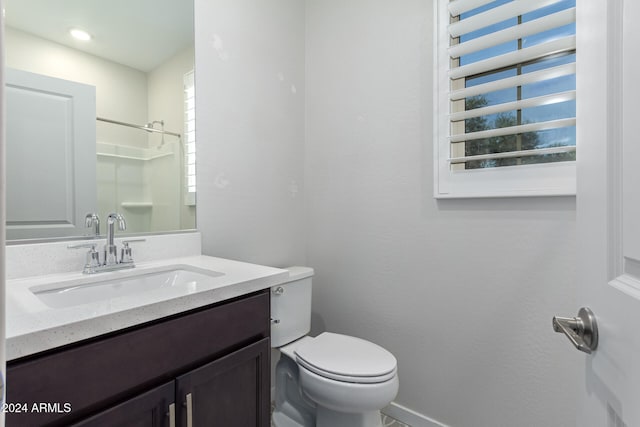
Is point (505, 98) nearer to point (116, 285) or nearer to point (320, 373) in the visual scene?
point (320, 373)

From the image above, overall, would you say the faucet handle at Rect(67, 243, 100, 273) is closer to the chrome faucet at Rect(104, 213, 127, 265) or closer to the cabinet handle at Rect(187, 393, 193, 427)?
the chrome faucet at Rect(104, 213, 127, 265)

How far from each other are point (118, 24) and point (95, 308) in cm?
113

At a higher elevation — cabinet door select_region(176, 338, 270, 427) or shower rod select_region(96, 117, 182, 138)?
shower rod select_region(96, 117, 182, 138)

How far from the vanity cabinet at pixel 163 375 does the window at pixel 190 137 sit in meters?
0.68

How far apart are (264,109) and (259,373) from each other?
4.26 ft

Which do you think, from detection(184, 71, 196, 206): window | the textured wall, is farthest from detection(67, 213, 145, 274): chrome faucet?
the textured wall

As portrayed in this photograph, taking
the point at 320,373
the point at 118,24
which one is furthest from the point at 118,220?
the point at 320,373

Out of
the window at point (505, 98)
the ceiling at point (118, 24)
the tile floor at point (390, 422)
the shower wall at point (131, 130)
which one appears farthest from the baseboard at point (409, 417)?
the ceiling at point (118, 24)

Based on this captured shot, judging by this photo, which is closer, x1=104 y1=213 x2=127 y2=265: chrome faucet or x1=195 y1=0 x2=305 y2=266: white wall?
x1=104 y1=213 x2=127 y2=265: chrome faucet

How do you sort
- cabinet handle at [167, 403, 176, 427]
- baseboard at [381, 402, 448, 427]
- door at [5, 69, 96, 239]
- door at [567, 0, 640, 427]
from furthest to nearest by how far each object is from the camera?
baseboard at [381, 402, 448, 427]
door at [5, 69, 96, 239]
cabinet handle at [167, 403, 176, 427]
door at [567, 0, 640, 427]

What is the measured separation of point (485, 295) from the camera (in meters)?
1.38

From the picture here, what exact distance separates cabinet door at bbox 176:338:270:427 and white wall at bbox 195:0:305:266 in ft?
2.21

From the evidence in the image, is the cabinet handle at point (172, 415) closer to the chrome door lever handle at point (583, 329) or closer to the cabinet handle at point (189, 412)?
the cabinet handle at point (189, 412)

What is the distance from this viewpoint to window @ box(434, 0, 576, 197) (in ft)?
3.90
